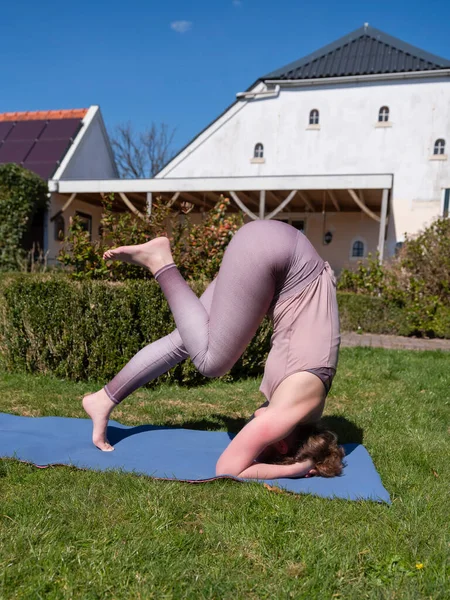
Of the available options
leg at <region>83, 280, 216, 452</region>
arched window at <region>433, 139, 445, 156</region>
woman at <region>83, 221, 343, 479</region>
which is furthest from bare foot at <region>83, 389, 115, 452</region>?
arched window at <region>433, 139, 445, 156</region>

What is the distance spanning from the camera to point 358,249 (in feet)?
56.3

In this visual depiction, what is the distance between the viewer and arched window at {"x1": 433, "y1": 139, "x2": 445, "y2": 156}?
655 inches

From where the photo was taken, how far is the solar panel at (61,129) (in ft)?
58.9

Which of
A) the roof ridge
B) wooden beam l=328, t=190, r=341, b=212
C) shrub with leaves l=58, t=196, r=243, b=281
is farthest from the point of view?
the roof ridge

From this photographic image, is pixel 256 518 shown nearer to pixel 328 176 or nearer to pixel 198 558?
pixel 198 558

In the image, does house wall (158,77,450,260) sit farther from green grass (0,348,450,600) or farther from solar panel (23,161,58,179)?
green grass (0,348,450,600)

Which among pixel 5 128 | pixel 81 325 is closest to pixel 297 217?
pixel 5 128

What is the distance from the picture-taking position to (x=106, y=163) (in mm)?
20766

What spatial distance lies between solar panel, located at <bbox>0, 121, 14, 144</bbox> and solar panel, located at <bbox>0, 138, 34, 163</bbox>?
14.6 inches

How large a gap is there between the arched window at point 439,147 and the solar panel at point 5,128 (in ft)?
46.7

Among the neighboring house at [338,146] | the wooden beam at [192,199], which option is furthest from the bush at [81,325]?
the wooden beam at [192,199]

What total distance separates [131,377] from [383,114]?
16463mm

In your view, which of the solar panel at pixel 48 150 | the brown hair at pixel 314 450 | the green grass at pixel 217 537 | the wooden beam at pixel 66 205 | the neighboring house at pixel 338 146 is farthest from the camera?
the solar panel at pixel 48 150

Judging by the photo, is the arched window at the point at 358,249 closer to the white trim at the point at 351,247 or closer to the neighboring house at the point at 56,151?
the white trim at the point at 351,247
